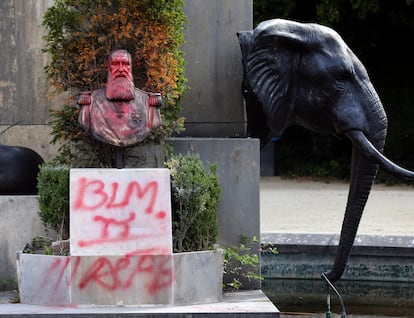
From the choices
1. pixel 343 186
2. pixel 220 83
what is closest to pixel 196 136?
pixel 220 83

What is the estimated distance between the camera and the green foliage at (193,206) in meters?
6.18

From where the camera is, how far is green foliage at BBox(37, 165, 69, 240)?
20.2 ft

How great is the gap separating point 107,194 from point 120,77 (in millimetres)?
759

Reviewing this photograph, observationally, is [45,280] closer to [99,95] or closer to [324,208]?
[99,95]

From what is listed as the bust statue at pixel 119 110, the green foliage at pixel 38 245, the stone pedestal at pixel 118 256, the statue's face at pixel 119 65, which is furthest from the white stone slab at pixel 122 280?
the statue's face at pixel 119 65

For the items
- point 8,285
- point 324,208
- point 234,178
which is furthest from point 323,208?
point 8,285

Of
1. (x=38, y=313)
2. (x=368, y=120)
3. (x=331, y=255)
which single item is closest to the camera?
(x=38, y=313)

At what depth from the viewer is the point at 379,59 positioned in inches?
876

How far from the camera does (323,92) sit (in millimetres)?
6648

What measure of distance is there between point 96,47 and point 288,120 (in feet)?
4.52

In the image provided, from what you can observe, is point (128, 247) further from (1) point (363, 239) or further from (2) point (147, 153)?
(1) point (363, 239)

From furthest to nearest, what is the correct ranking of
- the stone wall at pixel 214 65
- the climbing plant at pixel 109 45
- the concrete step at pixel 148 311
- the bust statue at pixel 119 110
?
the stone wall at pixel 214 65 < the climbing plant at pixel 109 45 < the bust statue at pixel 119 110 < the concrete step at pixel 148 311

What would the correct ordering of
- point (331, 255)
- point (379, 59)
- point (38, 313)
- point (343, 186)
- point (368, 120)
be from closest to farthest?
point (38, 313) → point (368, 120) → point (331, 255) → point (343, 186) → point (379, 59)

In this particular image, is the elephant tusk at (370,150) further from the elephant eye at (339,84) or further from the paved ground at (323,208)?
the paved ground at (323,208)
